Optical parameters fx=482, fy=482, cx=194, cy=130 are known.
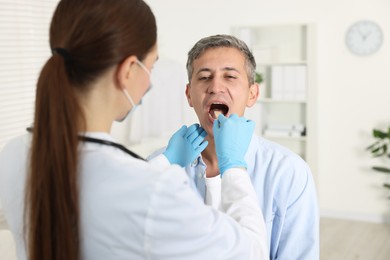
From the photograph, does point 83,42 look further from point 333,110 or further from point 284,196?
point 333,110

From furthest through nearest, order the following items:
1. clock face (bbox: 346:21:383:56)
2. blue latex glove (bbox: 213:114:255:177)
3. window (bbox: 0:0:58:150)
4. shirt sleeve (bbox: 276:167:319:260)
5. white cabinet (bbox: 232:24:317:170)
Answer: white cabinet (bbox: 232:24:317:170)
clock face (bbox: 346:21:383:56)
window (bbox: 0:0:58:150)
shirt sleeve (bbox: 276:167:319:260)
blue latex glove (bbox: 213:114:255:177)

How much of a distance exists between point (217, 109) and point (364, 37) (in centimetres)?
280

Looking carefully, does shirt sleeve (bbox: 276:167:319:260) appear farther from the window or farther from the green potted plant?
the green potted plant

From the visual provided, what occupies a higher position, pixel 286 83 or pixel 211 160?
pixel 286 83

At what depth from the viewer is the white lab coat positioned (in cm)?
82

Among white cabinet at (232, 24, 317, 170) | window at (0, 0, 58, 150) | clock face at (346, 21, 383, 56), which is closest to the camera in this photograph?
window at (0, 0, 58, 150)

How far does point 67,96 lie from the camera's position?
847mm

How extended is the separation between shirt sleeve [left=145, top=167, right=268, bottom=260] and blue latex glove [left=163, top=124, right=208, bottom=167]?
0.51 m

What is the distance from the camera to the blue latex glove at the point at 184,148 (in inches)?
55.9

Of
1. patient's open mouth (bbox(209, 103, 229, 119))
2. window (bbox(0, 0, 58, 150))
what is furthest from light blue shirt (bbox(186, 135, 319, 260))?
window (bbox(0, 0, 58, 150))

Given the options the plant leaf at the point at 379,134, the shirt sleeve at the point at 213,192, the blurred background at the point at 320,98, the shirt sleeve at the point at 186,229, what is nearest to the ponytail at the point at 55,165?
the shirt sleeve at the point at 186,229

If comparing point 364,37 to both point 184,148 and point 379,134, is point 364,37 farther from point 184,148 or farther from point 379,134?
point 184,148

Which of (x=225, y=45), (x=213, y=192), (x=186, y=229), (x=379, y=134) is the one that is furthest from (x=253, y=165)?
(x=379, y=134)

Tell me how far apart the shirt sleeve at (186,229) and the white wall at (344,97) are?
3494 mm
